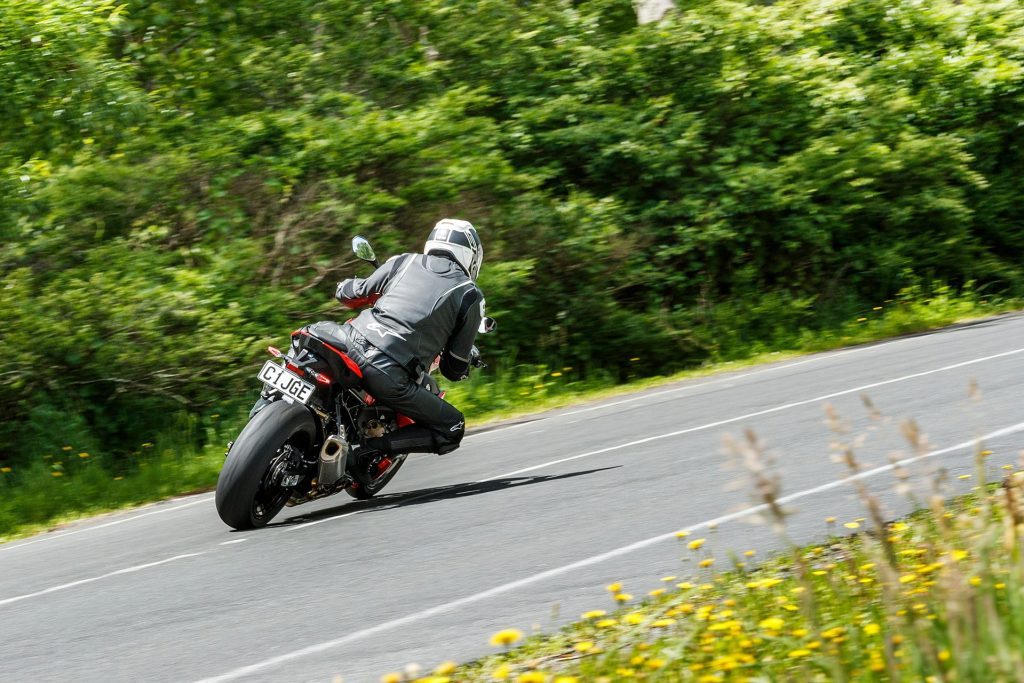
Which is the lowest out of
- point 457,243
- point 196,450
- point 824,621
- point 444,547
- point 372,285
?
point 196,450

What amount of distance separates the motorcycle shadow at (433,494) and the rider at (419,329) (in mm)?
419

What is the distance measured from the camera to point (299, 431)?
7656 mm

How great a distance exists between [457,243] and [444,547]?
8.09ft

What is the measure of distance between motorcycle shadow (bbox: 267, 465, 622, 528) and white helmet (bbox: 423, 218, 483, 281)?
155 cm

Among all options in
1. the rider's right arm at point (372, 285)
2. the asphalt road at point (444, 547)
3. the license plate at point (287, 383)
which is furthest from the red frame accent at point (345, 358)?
the asphalt road at point (444, 547)

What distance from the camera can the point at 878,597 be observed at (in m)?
4.64

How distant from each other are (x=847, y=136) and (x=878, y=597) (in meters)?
15.1

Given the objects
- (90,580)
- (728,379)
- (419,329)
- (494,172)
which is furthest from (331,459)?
(494,172)

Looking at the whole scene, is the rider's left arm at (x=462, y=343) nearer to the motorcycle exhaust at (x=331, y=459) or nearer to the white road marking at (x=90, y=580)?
the motorcycle exhaust at (x=331, y=459)

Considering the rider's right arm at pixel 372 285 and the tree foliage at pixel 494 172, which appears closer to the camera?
the rider's right arm at pixel 372 285

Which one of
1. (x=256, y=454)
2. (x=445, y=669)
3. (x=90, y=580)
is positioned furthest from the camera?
(x=256, y=454)

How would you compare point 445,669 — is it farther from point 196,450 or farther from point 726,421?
point 196,450

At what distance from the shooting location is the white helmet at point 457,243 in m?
8.56

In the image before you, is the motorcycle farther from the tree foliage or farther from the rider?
the tree foliage
